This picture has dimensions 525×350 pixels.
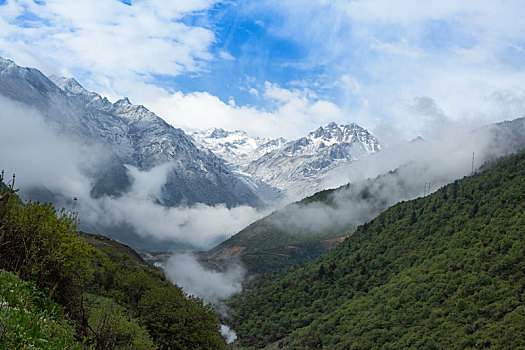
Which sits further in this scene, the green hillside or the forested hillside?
the green hillside

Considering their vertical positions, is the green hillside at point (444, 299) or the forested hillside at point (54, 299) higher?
the forested hillside at point (54, 299)

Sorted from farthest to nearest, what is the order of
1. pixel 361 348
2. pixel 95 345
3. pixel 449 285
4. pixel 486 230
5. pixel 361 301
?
pixel 361 301 → pixel 486 230 → pixel 449 285 → pixel 361 348 → pixel 95 345

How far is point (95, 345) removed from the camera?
21.1 m

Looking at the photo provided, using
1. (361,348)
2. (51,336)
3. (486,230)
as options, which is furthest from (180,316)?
(486,230)

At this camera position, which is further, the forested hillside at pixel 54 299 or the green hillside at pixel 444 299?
the green hillside at pixel 444 299

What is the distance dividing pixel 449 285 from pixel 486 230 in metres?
38.5

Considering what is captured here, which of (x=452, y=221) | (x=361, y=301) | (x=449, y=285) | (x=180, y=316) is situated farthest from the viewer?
(x=452, y=221)

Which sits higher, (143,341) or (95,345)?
(95,345)

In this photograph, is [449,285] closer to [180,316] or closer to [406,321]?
[406,321]

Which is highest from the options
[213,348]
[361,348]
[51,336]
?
[51,336]

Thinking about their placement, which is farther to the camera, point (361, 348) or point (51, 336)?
point (361, 348)

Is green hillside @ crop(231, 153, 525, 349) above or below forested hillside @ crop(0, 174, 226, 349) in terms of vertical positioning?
below

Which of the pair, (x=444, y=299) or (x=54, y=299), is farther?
(x=444, y=299)

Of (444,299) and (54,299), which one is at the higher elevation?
(54,299)
